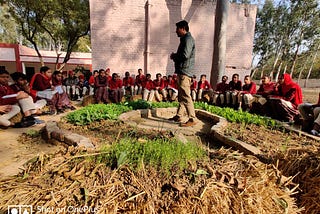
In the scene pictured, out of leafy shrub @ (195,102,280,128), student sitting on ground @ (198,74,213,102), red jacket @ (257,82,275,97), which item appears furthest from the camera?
student sitting on ground @ (198,74,213,102)

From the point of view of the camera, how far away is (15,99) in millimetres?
4438

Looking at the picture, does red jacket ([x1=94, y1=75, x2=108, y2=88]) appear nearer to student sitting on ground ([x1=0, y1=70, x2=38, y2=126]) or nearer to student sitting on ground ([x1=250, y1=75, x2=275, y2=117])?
student sitting on ground ([x1=0, y1=70, x2=38, y2=126])

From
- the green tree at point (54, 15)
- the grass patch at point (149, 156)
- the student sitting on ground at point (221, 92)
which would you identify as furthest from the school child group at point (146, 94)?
the green tree at point (54, 15)

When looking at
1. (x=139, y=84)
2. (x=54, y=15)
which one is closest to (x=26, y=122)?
(x=139, y=84)

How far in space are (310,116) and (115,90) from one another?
20.1ft

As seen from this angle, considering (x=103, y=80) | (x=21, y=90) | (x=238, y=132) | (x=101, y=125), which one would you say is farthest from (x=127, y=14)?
(x=238, y=132)

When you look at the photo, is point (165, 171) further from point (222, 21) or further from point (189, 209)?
point (222, 21)

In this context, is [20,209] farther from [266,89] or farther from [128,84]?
[128,84]

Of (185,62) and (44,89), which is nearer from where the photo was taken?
(185,62)

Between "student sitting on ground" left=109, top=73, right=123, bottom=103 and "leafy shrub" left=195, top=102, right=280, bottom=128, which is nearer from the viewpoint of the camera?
"leafy shrub" left=195, top=102, right=280, bottom=128

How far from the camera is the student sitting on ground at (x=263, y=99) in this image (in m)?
5.77

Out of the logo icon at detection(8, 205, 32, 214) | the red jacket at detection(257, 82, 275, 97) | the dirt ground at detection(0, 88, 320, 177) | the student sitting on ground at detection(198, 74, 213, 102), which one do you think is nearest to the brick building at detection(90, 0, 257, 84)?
the student sitting on ground at detection(198, 74, 213, 102)

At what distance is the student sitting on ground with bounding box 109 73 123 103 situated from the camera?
7594 millimetres

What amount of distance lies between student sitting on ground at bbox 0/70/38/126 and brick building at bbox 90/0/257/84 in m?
5.06
